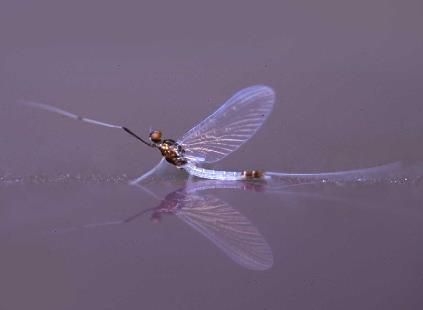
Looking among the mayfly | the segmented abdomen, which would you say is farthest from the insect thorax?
the segmented abdomen

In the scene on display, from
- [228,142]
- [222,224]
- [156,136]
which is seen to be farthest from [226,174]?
[222,224]

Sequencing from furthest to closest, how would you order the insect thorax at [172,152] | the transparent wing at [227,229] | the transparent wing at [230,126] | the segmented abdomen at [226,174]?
the insect thorax at [172,152] → the segmented abdomen at [226,174] → the transparent wing at [230,126] → the transparent wing at [227,229]

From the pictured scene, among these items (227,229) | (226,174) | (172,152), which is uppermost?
(172,152)

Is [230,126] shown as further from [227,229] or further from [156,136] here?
[227,229]

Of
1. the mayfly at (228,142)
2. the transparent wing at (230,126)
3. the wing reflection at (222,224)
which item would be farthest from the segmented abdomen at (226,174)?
the wing reflection at (222,224)

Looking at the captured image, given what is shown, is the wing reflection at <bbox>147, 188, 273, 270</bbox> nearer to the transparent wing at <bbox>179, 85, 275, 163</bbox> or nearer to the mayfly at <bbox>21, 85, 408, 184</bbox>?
the mayfly at <bbox>21, 85, 408, 184</bbox>

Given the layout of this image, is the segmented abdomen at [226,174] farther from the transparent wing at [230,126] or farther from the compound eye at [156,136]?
the compound eye at [156,136]
